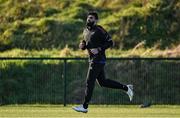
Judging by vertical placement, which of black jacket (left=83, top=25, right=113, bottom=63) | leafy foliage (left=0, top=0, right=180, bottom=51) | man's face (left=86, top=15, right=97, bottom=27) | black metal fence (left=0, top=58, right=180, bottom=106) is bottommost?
black metal fence (left=0, top=58, right=180, bottom=106)

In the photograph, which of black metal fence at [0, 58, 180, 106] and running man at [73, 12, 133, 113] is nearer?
running man at [73, 12, 133, 113]

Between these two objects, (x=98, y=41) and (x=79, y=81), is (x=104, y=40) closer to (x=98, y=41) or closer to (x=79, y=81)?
(x=98, y=41)

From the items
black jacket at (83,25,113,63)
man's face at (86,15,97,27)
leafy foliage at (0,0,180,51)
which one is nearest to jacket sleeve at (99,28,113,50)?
black jacket at (83,25,113,63)

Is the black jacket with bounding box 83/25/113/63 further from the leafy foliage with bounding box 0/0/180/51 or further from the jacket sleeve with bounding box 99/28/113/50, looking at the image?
the leafy foliage with bounding box 0/0/180/51

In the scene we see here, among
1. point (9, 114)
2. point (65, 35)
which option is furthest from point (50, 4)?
point (9, 114)

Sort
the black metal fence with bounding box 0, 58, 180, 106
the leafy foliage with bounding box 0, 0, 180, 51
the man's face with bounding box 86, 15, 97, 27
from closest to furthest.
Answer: the man's face with bounding box 86, 15, 97, 27, the black metal fence with bounding box 0, 58, 180, 106, the leafy foliage with bounding box 0, 0, 180, 51

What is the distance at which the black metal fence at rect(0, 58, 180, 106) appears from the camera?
2345cm

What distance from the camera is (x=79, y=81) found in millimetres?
24922

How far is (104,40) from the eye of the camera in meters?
15.0

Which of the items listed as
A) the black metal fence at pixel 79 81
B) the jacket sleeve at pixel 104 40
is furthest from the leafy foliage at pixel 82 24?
the jacket sleeve at pixel 104 40

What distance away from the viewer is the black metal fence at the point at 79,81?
2345cm

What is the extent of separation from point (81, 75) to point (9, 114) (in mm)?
8814

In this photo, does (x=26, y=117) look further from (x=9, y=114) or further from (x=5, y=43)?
(x=5, y=43)

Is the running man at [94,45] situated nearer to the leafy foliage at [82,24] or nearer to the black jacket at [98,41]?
the black jacket at [98,41]
